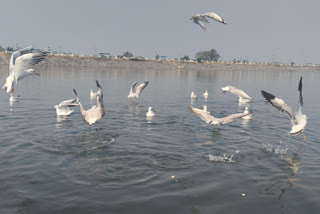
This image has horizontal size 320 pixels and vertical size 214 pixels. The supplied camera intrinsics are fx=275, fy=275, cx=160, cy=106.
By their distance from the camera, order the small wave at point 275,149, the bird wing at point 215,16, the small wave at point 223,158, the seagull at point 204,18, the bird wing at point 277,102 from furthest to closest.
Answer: the seagull at point 204,18 < the bird wing at point 215,16 < the small wave at point 275,149 < the bird wing at point 277,102 < the small wave at point 223,158

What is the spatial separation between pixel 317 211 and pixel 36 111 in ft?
48.2

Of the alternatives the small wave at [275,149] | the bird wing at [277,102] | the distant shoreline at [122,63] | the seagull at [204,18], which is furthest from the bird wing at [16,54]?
the distant shoreline at [122,63]

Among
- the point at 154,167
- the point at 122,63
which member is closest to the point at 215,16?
the point at 154,167

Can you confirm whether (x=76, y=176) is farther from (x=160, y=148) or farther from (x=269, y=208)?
(x=269, y=208)

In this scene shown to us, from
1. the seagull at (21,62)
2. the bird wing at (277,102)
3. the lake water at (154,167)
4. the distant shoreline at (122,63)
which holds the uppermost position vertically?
the distant shoreline at (122,63)

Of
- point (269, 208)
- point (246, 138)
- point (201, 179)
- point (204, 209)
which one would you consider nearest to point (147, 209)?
point (204, 209)

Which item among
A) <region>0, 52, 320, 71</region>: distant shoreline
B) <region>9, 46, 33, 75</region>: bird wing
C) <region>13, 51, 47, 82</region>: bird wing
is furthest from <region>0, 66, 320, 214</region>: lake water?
<region>0, 52, 320, 71</region>: distant shoreline

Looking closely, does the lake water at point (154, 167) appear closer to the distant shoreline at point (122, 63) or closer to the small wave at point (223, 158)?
the small wave at point (223, 158)

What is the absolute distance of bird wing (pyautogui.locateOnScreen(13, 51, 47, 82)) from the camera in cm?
1180

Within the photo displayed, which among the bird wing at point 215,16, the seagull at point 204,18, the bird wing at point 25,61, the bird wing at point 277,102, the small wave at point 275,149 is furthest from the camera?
the bird wing at point 25,61

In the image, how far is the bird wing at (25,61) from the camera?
11.8 m

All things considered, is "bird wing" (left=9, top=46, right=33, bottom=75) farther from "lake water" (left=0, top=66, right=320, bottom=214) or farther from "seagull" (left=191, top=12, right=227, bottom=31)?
"seagull" (left=191, top=12, right=227, bottom=31)

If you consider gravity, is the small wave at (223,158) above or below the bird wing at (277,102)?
below

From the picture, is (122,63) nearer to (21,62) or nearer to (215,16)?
(21,62)
